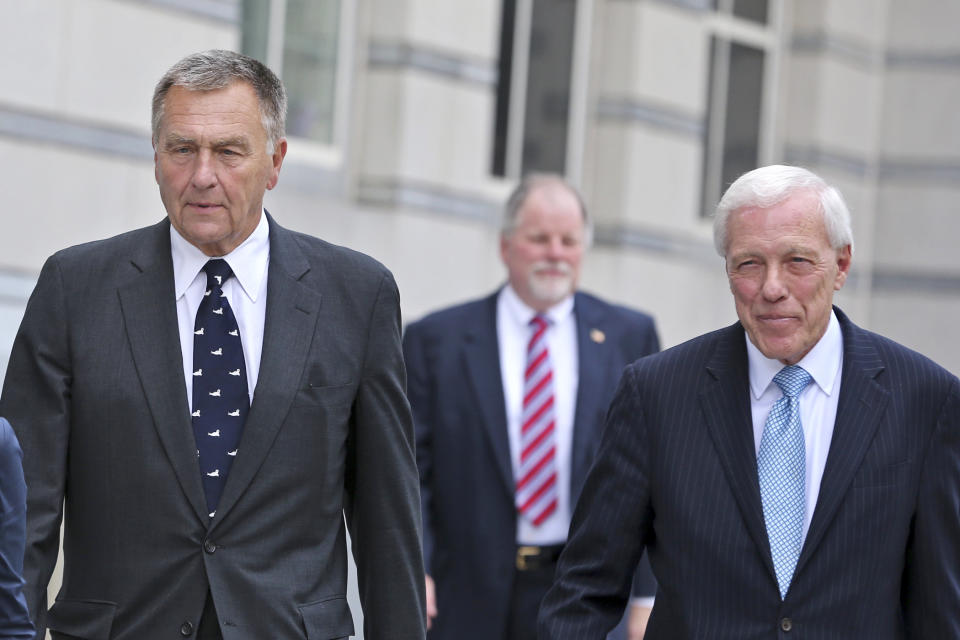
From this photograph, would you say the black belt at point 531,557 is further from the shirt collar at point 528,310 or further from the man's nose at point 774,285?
the man's nose at point 774,285

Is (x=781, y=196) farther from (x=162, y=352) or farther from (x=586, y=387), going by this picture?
(x=586, y=387)

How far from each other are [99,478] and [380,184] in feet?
20.7

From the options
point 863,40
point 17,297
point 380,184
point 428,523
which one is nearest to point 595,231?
point 380,184

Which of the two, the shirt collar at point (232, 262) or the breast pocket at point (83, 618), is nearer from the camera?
the breast pocket at point (83, 618)

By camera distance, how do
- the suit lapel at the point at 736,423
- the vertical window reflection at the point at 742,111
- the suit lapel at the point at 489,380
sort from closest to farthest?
the suit lapel at the point at 736,423 < the suit lapel at the point at 489,380 < the vertical window reflection at the point at 742,111

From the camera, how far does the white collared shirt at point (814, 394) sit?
4.57 m

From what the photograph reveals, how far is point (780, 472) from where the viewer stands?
4.56 m

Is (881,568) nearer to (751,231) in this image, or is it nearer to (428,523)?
(751,231)

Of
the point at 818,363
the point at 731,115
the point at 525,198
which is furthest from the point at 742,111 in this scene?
the point at 818,363

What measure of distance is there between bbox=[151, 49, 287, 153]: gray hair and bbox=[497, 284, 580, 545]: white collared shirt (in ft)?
8.09

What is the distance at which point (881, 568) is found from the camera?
444cm

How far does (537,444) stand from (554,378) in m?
0.30

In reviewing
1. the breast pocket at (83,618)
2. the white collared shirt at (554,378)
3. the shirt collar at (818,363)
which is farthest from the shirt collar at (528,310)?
the breast pocket at (83,618)

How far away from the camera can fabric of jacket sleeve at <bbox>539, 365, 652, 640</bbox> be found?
470cm
